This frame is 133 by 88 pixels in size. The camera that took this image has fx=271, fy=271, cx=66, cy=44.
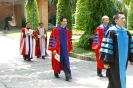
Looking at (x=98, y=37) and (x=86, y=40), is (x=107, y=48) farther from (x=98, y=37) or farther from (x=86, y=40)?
(x=86, y=40)

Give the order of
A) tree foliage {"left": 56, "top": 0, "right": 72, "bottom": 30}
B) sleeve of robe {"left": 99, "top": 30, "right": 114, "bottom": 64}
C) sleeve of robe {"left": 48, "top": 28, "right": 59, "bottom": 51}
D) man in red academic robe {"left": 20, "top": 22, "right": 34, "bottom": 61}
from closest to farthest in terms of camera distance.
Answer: sleeve of robe {"left": 99, "top": 30, "right": 114, "bottom": 64}, sleeve of robe {"left": 48, "top": 28, "right": 59, "bottom": 51}, man in red academic robe {"left": 20, "top": 22, "right": 34, "bottom": 61}, tree foliage {"left": 56, "top": 0, "right": 72, "bottom": 30}

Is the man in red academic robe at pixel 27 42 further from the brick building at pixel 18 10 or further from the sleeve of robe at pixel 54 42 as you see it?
the brick building at pixel 18 10

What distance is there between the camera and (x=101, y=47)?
17.7ft

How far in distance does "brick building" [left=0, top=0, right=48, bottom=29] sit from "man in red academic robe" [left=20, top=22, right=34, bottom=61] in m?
18.0

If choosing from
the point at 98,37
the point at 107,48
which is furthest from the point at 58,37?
the point at 107,48

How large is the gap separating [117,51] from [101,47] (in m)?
0.33

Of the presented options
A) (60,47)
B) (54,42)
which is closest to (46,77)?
(60,47)

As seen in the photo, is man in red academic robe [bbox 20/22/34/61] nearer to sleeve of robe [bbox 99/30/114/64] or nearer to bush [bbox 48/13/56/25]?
sleeve of robe [bbox 99/30/114/64]

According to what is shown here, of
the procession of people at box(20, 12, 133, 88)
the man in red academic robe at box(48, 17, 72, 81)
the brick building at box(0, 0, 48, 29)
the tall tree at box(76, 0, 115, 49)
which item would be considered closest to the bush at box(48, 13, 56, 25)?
the brick building at box(0, 0, 48, 29)

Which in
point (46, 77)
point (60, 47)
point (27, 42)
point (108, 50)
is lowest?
A: point (46, 77)

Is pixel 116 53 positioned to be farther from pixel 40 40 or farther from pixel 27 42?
pixel 40 40

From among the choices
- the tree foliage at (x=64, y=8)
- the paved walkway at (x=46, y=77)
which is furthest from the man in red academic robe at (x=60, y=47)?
the tree foliage at (x=64, y=8)

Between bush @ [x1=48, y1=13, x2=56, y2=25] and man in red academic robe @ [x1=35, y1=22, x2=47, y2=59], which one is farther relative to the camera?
bush @ [x1=48, y1=13, x2=56, y2=25]

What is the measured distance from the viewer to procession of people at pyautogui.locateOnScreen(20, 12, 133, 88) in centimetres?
521
